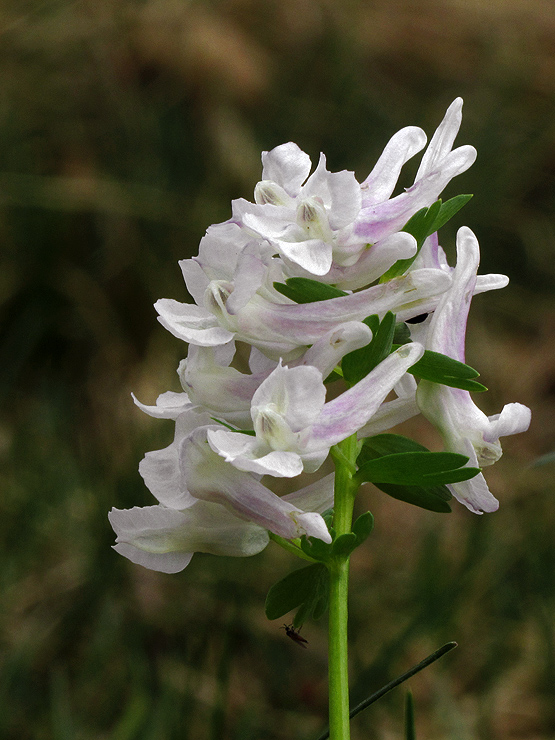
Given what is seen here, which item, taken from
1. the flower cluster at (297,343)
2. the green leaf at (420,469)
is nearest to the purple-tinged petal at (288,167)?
the flower cluster at (297,343)

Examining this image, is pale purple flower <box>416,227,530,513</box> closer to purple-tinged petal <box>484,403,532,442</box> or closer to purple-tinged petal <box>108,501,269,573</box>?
purple-tinged petal <box>484,403,532,442</box>

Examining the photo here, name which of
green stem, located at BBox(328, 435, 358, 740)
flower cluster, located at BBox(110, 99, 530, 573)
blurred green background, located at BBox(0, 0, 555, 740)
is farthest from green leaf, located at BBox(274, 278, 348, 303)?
blurred green background, located at BBox(0, 0, 555, 740)

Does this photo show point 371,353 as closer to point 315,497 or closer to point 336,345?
point 336,345

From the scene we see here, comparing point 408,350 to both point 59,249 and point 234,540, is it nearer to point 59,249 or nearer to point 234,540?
point 234,540

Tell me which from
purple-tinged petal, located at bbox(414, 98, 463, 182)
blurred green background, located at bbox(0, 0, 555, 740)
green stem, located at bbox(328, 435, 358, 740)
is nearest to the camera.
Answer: green stem, located at bbox(328, 435, 358, 740)

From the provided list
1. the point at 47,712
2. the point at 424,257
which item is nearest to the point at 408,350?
the point at 424,257

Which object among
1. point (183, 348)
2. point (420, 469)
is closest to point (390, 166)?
point (420, 469)
